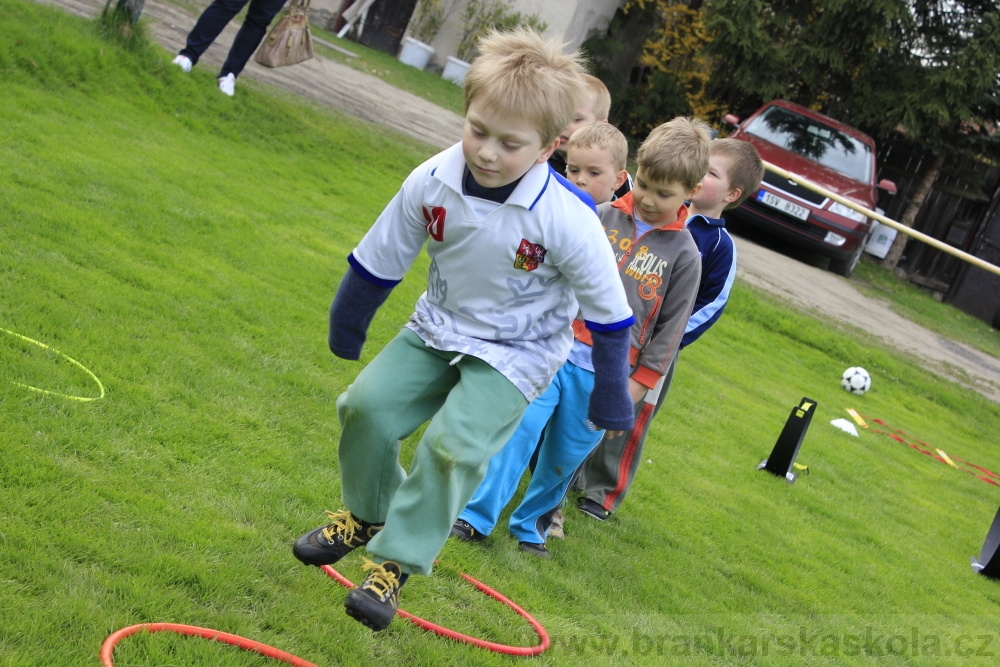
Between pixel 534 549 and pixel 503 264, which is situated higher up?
pixel 503 264

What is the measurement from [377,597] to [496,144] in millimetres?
1252

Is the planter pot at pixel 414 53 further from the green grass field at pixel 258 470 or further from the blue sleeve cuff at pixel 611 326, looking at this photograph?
the blue sleeve cuff at pixel 611 326

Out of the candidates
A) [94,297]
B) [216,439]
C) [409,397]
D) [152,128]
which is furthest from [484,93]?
[152,128]

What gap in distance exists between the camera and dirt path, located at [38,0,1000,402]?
11.7 m

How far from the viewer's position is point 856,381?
10016 mm

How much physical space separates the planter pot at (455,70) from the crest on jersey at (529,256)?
17.4 m

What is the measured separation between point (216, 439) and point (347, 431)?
107 cm

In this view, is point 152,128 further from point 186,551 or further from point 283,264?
point 186,551

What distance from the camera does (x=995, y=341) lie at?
17328mm

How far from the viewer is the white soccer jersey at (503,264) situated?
9.15 ft

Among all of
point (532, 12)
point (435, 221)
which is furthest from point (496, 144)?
point (532, 12)

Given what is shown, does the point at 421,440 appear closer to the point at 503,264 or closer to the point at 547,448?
the point at 503,264

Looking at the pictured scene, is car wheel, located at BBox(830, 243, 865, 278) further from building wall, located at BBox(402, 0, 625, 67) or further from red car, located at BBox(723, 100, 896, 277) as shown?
building wall, located at BBox(402, 0, 625, 67)

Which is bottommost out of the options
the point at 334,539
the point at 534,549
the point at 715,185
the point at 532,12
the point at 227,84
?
the point at 534,549
